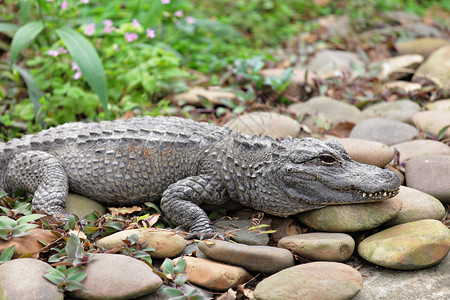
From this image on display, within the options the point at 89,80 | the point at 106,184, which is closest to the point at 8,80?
the point at 89,80

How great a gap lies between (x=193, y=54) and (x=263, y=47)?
1.72m

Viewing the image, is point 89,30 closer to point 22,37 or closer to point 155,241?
point 22,37

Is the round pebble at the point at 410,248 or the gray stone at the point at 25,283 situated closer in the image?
the gray stone at the point at 25,283

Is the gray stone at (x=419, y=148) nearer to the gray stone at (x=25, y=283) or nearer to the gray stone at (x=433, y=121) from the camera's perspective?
the gray stone at (x=433, y=121)

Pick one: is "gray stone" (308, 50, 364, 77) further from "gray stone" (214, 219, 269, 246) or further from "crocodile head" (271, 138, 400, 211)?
"gray stone" (214, 219, 269, 246)

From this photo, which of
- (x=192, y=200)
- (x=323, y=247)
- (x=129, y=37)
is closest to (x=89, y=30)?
Result: (x=129, y=37)

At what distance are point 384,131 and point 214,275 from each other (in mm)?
2861

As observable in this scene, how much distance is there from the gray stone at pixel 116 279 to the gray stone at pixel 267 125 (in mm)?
2421

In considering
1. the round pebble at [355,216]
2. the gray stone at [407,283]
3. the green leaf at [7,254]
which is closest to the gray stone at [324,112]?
the round pebble at [355,216]

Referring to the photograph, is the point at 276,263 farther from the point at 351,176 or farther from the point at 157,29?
the point at 157,29

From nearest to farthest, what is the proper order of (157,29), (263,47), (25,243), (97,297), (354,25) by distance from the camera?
(97,297) < (25,243) < (157,29) < (263,47) < (354,25)

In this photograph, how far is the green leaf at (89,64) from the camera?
5.03 metres

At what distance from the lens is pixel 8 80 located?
21.2 ft

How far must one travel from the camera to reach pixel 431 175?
160 inches
